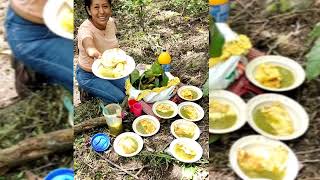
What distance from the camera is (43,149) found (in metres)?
1.34

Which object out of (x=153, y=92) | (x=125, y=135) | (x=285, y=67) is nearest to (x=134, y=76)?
(x=153, y=92)

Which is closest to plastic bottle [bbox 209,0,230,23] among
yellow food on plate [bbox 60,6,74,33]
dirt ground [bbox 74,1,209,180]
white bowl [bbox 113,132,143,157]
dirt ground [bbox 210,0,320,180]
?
dirt ground [bbox 210,0,320,180]

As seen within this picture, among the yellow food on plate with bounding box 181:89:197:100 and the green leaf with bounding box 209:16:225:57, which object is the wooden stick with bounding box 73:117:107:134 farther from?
the green leaf with bounding box 209:16:225:57

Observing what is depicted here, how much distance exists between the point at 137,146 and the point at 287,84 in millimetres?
574

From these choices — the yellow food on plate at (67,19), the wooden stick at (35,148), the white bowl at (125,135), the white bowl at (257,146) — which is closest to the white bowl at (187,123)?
the white bowl at (125,135)

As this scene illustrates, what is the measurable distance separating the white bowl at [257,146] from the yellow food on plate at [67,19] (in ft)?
1.79

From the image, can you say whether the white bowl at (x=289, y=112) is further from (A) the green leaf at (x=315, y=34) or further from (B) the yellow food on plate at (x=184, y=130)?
(B) the yellow food on plate at (x=184, y=130)

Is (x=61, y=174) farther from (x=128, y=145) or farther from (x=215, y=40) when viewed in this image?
(x=215, y=40)

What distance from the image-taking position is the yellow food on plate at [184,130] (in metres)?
1.68

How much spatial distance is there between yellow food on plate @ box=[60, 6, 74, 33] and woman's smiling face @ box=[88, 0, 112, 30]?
0.23 m

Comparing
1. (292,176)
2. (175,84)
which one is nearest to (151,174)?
(175,84)

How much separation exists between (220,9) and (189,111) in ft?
1.85

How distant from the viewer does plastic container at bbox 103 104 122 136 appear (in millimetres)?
1620

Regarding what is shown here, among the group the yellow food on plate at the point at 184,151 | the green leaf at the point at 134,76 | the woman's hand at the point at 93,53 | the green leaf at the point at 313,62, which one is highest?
the green leaf at the point at 313,62
